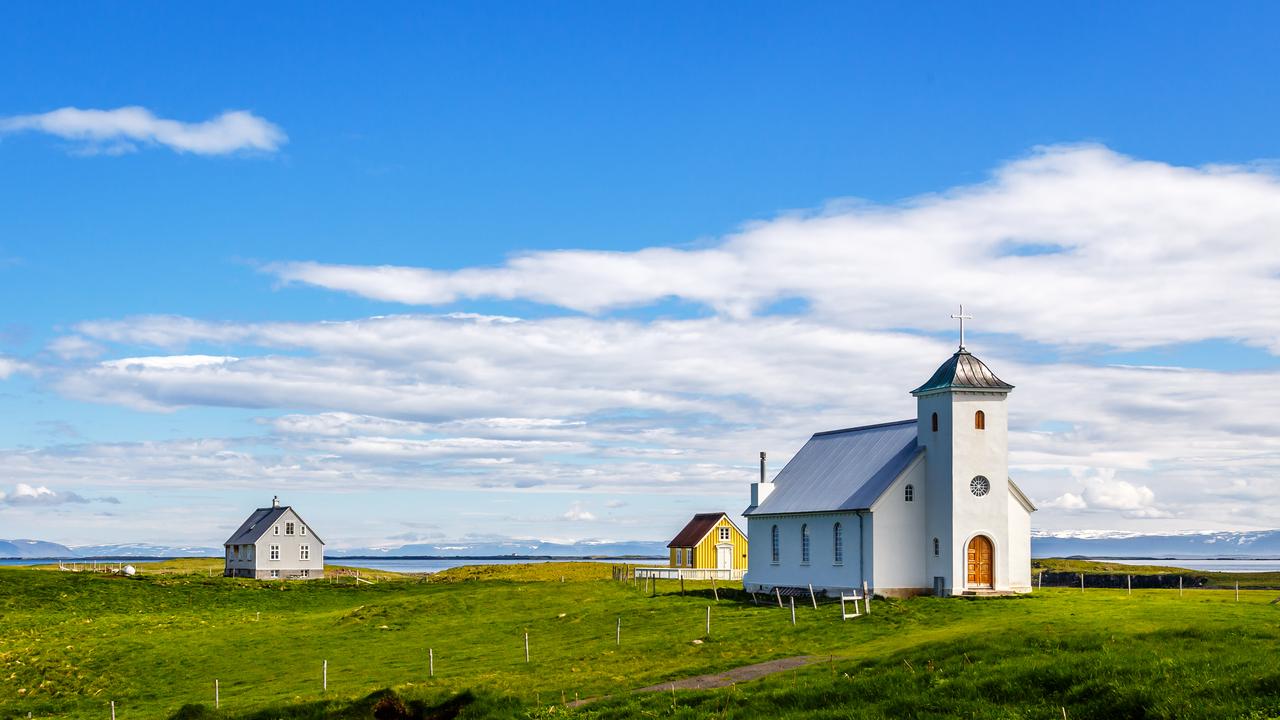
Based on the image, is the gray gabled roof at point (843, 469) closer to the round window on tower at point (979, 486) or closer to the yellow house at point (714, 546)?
the round window on tower at point (979, 486)

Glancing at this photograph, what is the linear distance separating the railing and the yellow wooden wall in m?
2.90

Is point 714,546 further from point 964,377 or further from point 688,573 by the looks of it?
point 964,377

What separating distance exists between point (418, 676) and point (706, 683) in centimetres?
1309

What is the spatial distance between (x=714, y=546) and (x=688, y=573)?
38.0 feet

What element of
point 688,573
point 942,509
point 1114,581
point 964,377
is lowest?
point 1114,581

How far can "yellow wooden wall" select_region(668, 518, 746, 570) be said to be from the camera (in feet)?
317

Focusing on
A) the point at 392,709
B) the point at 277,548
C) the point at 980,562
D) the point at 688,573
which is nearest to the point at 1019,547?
the point at 980,562

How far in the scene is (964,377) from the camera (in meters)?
55.8

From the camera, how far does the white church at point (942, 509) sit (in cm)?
5522

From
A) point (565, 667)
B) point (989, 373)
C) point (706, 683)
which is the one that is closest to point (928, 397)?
point (989, 373)

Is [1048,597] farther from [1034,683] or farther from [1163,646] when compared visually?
[1034,683]

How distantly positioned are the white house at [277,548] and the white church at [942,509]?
73.5 metres

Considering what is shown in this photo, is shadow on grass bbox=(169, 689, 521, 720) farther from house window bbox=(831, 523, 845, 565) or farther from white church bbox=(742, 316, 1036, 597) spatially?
house window bbox=(831, 523, 845, 565)

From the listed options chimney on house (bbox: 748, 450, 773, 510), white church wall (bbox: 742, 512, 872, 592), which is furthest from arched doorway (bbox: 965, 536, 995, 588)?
chimney on house (bbox: 748, 450, 773, 510)
